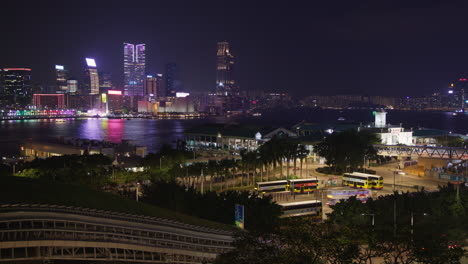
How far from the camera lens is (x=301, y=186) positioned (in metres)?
29.0

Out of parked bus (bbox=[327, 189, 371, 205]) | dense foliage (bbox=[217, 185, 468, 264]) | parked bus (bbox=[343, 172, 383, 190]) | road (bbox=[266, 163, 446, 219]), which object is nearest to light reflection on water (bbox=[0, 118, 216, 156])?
road (bbox=[266, 163, 446, 219])

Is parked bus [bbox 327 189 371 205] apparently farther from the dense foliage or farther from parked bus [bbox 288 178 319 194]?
the dense foliage

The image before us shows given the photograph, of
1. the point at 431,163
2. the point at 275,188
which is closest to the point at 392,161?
the point at 431,163

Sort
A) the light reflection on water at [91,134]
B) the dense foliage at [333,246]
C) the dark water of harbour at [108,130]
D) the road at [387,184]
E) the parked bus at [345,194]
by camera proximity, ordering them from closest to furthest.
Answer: the dense foliage at [333,246], the parked bus at [345,194], the road at [387,184], the light reflection on water at [91,134], the dark water of harbour at [108,130]

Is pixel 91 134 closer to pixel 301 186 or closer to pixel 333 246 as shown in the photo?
pixel 301 186

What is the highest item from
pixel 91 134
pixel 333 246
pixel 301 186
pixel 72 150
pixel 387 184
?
pixel 333 246

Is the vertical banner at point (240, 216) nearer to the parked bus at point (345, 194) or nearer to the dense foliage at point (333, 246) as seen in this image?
the dense foliage at point (333, 246)

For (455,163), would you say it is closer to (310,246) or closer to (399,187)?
(399,187)

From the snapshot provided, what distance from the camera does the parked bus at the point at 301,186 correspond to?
28.7 metres

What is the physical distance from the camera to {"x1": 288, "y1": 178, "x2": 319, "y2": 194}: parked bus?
28.7 m

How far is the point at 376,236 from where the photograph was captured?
9.27 meters

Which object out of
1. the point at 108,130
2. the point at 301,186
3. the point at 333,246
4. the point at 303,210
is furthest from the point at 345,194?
the point at 108,130

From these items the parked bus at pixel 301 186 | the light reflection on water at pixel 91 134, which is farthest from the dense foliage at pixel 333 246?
the light reflection on water at pixel 91 134

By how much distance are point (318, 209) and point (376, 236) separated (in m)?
14.8
